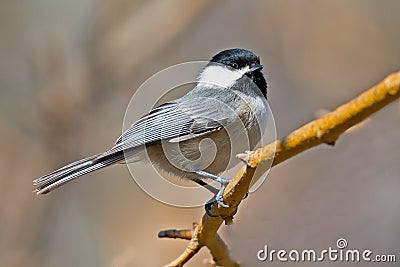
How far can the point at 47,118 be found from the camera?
322 cm

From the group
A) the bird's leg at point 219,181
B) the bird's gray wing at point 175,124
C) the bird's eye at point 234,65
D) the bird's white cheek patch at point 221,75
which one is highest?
the bird's eye at point 234,65

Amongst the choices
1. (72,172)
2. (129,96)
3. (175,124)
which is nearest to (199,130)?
(175,124)

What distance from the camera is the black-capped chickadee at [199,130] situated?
7.39ft

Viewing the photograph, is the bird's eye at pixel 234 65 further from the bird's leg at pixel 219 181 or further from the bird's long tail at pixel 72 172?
the bird's long tail at pixel 72 172

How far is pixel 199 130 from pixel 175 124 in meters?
0.12

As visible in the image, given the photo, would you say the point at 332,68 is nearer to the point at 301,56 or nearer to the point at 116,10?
the point at 301,56

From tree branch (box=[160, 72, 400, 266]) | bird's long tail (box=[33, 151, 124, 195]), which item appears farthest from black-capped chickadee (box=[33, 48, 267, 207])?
tree branch (box=[160, 72, 400, 266])

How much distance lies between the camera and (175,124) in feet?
7.94

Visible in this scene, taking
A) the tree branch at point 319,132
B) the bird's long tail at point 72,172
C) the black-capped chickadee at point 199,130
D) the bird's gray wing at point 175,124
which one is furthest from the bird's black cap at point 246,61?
the tree branch at point 319,132

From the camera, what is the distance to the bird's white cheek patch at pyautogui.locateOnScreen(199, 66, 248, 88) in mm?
2543

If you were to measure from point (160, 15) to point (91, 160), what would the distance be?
5.21ft

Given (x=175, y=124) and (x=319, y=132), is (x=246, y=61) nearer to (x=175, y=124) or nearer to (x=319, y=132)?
(x=175, y=124)

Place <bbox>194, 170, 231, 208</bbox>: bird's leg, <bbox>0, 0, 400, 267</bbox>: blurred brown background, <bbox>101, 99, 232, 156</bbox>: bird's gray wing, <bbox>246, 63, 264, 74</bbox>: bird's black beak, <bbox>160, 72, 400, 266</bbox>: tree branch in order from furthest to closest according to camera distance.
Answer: <bbox>0, 0, 400, 267</bbox>: blurred brown background
<bbox>246, 63, 264, 74</bbox>: bird's black beak
<bbox>101, 99, 232, 156</bbox>: bird's gray wing
<bbox>194, 170, 231, 208</bbox>: bird's leg
<bbox>160, 72, 400, 266</bbox>: tree branch

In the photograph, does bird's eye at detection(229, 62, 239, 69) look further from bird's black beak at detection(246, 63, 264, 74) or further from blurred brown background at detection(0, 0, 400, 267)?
blurred brown background at detection(0, 0, 400, 267)
